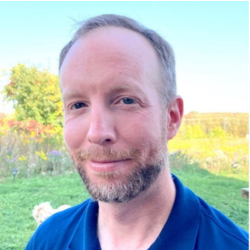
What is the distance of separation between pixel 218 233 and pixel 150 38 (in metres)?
0.48

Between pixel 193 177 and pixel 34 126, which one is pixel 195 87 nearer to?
pixel 193 177

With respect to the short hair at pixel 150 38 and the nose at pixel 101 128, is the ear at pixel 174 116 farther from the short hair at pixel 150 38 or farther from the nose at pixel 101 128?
the nose at pixel 101 128

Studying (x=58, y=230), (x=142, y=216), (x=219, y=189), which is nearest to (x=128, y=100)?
(x=142, y=216)

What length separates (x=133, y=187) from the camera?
2.20 feet

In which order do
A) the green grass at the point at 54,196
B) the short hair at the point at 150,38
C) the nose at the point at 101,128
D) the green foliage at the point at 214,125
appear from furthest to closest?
1. the green foliage at the point at 214,125
2. the green grass at the point at 54,196
3. the short hair at the point at 150,38
4. the nose at the point at 101,128

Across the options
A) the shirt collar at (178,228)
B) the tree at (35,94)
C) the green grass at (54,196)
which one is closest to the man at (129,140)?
the shirt collar at (178,228)

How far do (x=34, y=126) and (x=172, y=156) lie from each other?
40.6 inches

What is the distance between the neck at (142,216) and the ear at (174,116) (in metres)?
0.10

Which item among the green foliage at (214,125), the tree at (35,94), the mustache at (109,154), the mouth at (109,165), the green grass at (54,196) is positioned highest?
the tree at (35,94)

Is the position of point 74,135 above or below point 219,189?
above

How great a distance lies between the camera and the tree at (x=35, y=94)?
6.32ft

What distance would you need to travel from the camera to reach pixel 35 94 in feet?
6.59

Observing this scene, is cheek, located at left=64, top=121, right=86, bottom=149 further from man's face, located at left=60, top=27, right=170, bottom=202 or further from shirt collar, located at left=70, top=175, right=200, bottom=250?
shirt collar, located at left=70, top=175, right=200, bottom=250

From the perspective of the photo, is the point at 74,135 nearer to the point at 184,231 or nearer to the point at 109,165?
the point at 109,165
